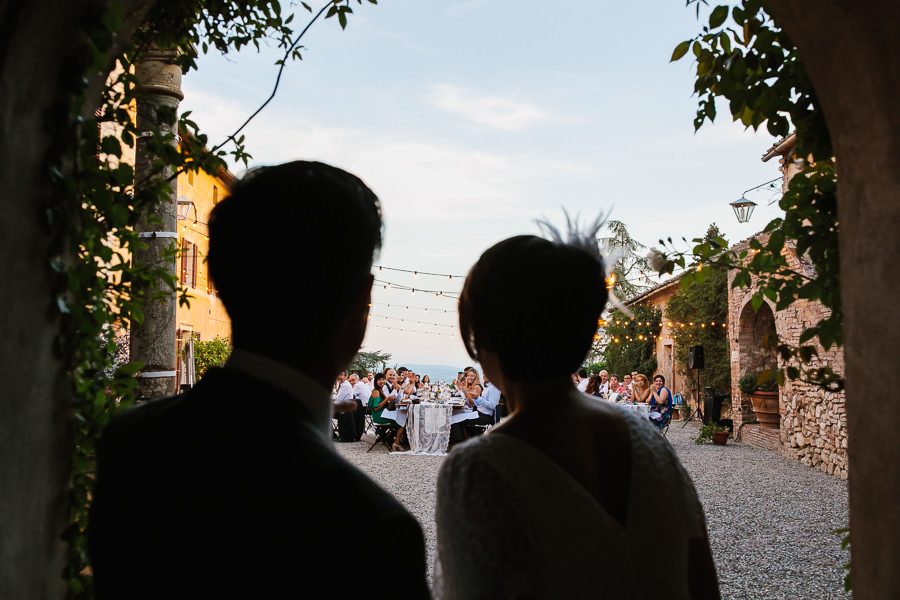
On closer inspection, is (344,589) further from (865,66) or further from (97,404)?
(865,66)

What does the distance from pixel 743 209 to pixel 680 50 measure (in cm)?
1329

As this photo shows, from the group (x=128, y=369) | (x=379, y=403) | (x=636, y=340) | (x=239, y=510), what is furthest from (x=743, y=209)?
(x=239, y=510)

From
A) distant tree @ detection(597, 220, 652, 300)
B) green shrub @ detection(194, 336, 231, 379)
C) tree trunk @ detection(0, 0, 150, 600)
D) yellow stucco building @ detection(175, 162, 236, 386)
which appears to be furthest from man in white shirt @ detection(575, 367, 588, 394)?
distant tree @ detection(597, 220, 652, 300)

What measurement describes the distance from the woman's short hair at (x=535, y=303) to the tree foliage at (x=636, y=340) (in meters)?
23.4

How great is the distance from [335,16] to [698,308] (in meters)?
19.4

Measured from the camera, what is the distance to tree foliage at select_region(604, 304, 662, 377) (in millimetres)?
24875

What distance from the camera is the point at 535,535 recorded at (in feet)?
4.04

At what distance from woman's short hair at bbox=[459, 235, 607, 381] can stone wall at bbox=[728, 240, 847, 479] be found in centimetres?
720

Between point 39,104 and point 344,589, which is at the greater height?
point 39,104

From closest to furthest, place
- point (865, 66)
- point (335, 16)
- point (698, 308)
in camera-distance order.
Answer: point (865, 66) < point (335, 16) < point (698, 308)

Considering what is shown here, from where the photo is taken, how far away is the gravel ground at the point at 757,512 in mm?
5535

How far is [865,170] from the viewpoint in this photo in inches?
72.1

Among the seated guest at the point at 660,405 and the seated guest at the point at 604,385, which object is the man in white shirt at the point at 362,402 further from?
the seated guest at the point at 660,405

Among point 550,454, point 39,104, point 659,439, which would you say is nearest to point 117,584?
point 550,454
